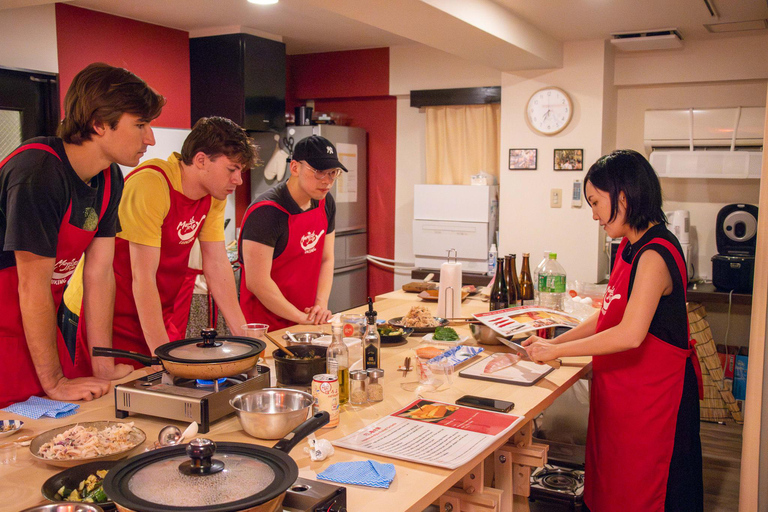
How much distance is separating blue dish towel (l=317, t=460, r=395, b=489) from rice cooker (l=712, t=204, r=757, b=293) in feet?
13.0

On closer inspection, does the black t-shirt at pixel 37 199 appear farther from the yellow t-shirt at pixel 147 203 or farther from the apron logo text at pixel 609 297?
the apron logo text at pixel 609 297

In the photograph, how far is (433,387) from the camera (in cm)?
212

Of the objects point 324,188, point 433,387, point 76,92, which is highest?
point 76,92

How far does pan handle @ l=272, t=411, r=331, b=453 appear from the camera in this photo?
48.8 inches

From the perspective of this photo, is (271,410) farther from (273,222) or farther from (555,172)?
(555,172)

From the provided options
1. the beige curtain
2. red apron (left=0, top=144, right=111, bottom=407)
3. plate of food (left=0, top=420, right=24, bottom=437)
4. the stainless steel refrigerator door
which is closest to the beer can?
plate of food (left=0, top=420, right=24, bottom=437)

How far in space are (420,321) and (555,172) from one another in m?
2.73

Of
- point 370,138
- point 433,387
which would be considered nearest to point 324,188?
point 433,387

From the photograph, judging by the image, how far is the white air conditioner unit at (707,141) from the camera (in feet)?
15.9

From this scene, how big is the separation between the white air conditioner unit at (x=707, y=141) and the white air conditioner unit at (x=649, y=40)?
1.75 ft

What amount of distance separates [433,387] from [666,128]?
391 cm

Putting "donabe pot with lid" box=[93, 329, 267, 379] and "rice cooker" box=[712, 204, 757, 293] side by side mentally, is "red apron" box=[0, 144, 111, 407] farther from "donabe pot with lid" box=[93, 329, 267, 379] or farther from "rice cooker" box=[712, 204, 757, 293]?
"rice cooker" box=[712, 204, 757, 293]

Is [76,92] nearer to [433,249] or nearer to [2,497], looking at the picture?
[2,497]

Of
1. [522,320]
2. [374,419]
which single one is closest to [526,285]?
[522,320]
